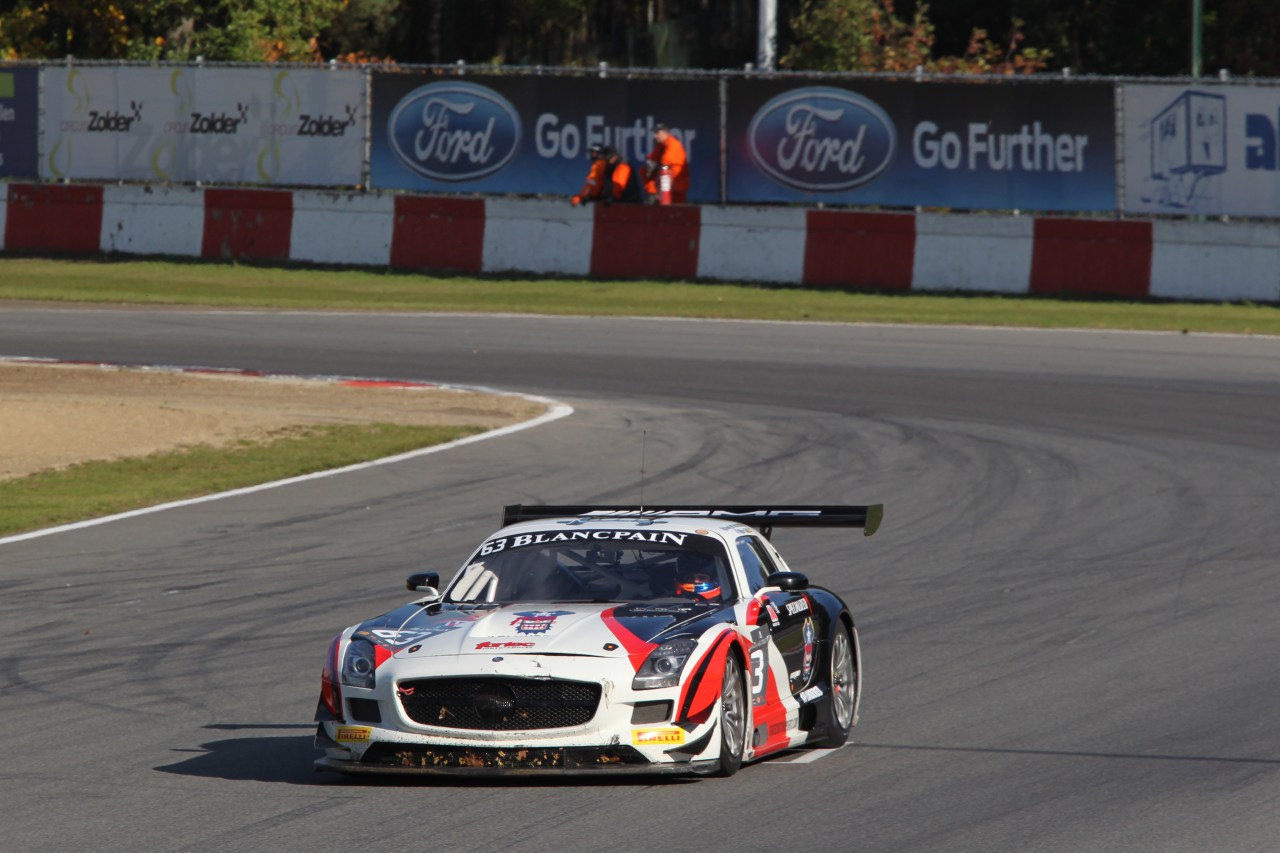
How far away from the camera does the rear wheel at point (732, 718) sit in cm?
745

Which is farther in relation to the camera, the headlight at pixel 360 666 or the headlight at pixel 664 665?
the headlight at pixel 360 666

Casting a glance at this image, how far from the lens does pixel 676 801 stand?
7113 millimetres

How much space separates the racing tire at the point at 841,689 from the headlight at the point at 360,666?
2.00 meters

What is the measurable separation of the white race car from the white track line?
627cm

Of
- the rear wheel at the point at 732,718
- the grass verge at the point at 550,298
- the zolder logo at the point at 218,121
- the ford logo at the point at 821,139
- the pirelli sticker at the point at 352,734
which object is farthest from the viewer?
the zolder logo at the point at 218,121

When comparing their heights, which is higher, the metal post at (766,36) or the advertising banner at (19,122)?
the metal post at (766,36)

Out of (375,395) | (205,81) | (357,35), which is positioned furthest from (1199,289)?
(357,35)

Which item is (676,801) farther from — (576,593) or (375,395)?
(375,395)

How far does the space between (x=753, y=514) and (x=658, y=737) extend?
1.94 m

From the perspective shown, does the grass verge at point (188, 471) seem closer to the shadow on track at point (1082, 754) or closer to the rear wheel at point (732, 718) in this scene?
the rear wheel at point (732, 718)

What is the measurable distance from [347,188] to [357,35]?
2849cm

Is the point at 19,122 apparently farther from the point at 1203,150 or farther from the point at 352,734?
the point at 352,734

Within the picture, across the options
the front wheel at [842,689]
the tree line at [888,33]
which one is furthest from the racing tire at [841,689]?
the tree line at [888,33]

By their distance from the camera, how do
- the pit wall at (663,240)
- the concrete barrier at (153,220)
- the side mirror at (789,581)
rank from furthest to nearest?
the concrete barrier at (153,220) < the pit wall at (663,240) < the side mirror at (789,581)
